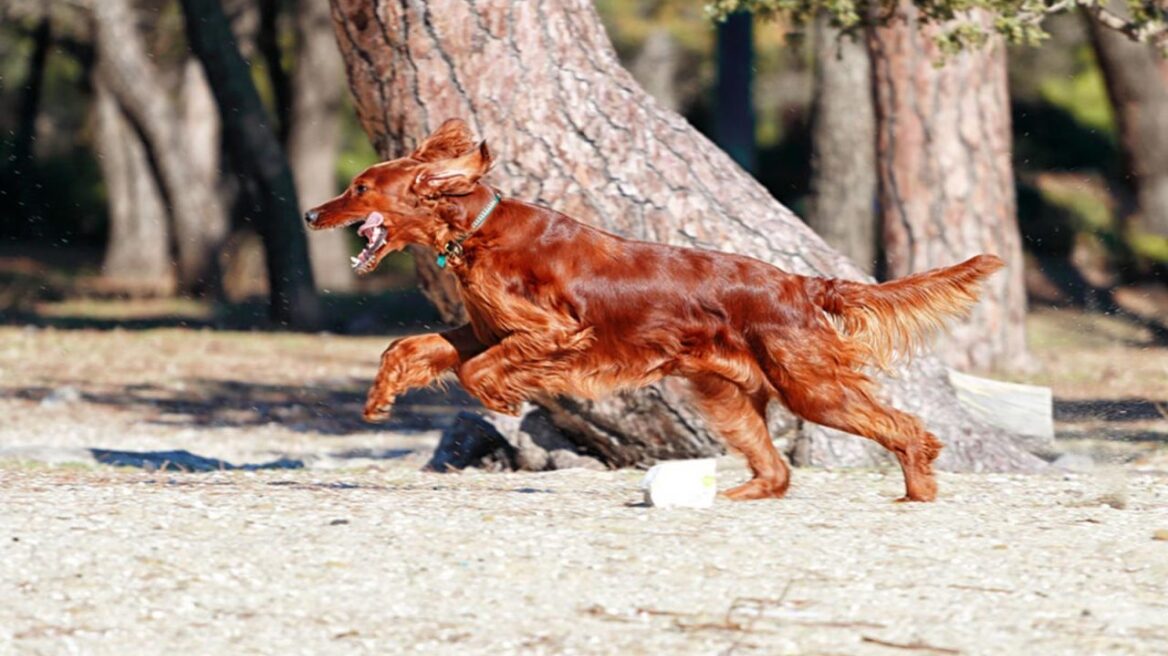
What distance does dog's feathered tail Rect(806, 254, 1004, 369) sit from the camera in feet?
24.1

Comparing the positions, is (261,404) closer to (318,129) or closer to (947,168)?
(947,168)

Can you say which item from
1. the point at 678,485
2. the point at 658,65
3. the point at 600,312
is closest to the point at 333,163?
the point at 658,65

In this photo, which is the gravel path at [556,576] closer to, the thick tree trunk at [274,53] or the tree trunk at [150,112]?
the tree trunk at [150,112]

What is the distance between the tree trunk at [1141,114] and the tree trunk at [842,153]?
259cm

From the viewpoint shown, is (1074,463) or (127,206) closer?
(1074,463)

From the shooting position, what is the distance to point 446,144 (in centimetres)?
728

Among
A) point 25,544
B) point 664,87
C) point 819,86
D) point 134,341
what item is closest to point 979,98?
point 819,86

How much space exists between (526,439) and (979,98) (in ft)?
24.9

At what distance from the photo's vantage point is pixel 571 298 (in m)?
7.14

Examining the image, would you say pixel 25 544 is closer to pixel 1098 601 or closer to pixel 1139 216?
pixel 1098 601

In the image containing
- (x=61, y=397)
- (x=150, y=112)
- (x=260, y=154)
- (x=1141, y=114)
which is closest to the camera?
(x=61, y=397)

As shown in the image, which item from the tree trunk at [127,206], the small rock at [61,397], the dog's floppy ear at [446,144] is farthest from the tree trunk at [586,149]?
the tree trunk at [127,206]

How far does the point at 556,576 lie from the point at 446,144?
2.33m

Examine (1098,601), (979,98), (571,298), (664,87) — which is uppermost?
(664,87)
